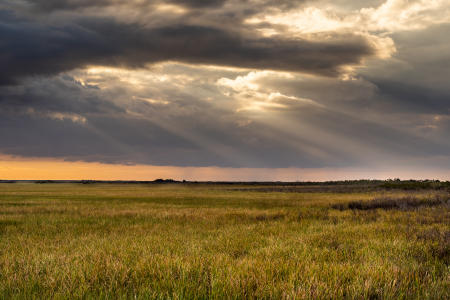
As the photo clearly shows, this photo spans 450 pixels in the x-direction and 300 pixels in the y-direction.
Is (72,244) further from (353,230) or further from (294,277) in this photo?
(353,230)

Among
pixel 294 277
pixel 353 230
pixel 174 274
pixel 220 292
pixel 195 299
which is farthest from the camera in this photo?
pixel 353 230

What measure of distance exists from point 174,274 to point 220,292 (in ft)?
4.20

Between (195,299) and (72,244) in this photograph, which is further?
(72,244)

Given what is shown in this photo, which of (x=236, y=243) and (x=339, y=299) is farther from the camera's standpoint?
(x=236, y=243)

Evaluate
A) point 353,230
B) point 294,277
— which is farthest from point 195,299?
point 353,230

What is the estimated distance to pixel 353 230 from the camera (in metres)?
12.3

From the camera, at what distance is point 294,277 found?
5.42 meters

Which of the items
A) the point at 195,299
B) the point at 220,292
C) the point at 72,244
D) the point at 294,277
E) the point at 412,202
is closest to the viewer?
the point at 195,299

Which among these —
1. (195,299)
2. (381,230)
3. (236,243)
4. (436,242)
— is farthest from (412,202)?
(195,299)

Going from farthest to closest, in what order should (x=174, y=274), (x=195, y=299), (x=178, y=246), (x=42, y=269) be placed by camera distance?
(x=178, y=246), (x=42, y=269), (x=174, y=274), (x=195, y=299)

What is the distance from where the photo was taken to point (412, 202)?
2700cm

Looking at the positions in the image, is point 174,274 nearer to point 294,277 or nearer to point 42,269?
point 294,277

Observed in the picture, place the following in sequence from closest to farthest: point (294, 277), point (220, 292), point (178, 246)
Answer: point (220, 292) < point (294, 277) < point (178, 246)

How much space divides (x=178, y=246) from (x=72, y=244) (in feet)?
11.2
